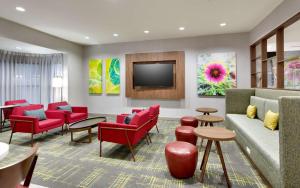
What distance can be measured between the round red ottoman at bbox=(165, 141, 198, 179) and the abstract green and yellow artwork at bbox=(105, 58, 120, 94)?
4.70 m

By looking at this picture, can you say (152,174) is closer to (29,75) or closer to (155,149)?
(155,149)

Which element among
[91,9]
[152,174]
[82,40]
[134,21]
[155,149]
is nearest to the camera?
[152,174]

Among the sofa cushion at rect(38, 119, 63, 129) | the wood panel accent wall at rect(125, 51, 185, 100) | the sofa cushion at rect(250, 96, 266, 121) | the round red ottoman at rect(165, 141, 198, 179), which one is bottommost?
the round red ottoman at rect(165, 141, 198, 179)

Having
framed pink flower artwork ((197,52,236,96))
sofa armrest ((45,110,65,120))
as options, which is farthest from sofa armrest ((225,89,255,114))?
sofa armrest ((45,110,65,120))

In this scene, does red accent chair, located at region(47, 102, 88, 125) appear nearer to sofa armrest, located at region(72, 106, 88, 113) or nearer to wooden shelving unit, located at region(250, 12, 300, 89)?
sofa armrest, located at region(72, 106, 88, 113)

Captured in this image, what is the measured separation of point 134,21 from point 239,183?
4.16m

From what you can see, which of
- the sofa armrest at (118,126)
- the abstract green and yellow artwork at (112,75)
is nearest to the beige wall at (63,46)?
the abstract green and yellow artwork at (112,75)

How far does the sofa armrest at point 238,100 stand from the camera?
Result: 4.48 m

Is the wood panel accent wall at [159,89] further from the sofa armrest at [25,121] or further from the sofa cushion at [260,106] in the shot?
the sofa armrest at [25,121]

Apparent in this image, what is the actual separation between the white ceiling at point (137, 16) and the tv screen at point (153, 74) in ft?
3.72

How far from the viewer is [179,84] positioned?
584 centimetres

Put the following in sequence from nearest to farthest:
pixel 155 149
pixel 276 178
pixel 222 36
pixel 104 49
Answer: pixel 276 178
pixel 155 149
pixel 222 36
pixel 104 49

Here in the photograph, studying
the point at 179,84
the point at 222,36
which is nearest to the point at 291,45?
the point at 222,36

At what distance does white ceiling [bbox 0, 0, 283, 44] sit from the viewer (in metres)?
3.40
